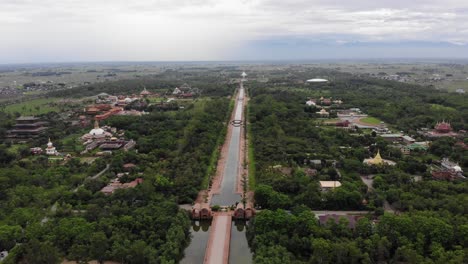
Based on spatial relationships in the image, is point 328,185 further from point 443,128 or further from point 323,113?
point 323,113

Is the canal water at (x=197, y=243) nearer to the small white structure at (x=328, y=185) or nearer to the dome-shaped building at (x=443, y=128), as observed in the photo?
the small white structure at (x=328, y=185)

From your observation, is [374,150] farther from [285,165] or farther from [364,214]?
[364,214]

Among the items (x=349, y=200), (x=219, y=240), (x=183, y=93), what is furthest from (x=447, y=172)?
(x=183, y=93)

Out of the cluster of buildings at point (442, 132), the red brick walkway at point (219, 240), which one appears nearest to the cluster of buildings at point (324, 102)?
the cluster of buildings at point (442, 132)

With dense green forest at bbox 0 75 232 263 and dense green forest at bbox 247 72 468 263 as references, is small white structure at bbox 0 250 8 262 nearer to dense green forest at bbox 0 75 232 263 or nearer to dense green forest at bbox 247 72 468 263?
dense green forest at bbox 0 75 232 263

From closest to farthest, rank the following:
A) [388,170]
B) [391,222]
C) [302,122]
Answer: [391,222]
[388,170]
[302,122]

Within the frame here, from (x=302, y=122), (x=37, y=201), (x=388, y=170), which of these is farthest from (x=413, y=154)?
(x=37, y=201)
